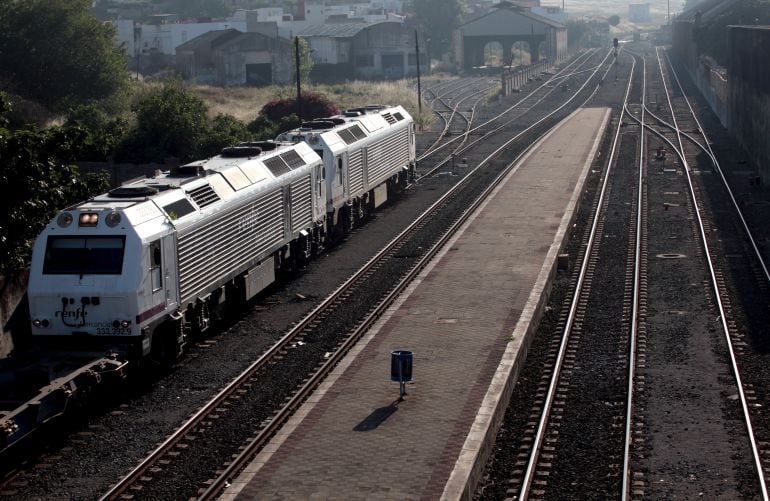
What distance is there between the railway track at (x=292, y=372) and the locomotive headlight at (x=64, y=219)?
4.14 metres

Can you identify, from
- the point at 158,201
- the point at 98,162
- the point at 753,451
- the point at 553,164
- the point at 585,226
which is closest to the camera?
the point at 753,451

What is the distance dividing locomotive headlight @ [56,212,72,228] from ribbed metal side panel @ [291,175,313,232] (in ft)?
32.1

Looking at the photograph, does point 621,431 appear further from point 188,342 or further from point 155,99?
point 155,99

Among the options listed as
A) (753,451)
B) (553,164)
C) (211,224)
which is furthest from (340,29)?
(753,451)

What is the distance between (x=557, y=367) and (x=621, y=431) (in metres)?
3.27

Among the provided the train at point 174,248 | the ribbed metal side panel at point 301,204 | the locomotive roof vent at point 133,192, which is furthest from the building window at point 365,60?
the locomotive roof vent at point 133,192


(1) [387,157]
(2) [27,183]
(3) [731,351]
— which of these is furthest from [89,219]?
(1) [387,157]

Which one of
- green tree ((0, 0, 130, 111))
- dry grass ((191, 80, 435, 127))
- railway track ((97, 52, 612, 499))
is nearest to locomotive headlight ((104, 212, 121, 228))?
railway track ((97, 52, 612, 499))

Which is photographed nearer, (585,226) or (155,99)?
(585,226)

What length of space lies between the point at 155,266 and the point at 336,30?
10124 cm

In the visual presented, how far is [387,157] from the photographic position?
4009 centimetres

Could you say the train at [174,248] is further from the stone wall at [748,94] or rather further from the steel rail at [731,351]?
the stone wall at [748,94]

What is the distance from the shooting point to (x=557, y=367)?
2014 cm

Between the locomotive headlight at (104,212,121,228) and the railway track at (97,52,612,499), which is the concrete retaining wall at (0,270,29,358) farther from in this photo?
the railway track at (97,52,612,499)
